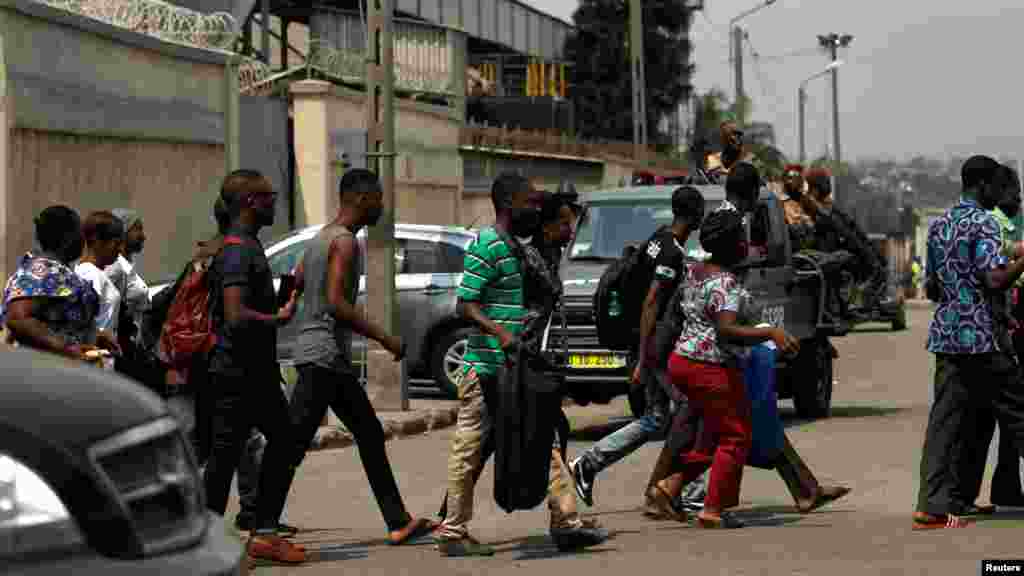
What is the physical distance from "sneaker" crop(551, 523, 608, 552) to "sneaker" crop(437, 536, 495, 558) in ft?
1.14

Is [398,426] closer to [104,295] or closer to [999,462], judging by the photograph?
[104,295]

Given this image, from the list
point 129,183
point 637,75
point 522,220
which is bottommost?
point 522,220

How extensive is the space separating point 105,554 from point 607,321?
813 cm

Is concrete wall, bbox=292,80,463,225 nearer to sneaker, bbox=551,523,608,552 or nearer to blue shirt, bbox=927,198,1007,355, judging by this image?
blue shirt, bbox=927,198,1007,355

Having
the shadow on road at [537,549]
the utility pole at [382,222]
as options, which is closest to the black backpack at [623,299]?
the shadow on road at [537,549]

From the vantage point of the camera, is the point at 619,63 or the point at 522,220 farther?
the point at 619,63

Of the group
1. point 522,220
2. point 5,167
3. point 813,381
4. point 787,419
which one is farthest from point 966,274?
point 5,167

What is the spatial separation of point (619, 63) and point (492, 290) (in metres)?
68.4

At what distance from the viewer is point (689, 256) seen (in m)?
16.8

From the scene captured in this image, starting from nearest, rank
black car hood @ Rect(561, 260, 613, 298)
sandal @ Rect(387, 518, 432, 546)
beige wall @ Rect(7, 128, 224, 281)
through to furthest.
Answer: sandal @ Rect(387, 518, 432, 546)
black car hood @ Rect(561, 260, 613, 298)
beige wall @ Rect(7, 128, 224, 281)

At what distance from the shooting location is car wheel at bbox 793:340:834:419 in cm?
1745

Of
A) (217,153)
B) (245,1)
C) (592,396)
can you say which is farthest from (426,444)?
(245,1)

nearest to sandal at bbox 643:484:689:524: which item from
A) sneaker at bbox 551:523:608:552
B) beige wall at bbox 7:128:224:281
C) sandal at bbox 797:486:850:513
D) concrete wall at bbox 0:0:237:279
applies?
sandal at bbox 797:486:850:513

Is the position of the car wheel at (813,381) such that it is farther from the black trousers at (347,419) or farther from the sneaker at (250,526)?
the black trousers at (347,419)
